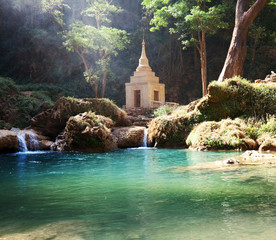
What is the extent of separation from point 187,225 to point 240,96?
37.2 feet

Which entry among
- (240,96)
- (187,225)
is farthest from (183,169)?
(240,96)

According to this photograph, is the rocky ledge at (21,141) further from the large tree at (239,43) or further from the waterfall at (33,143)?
the large tree at (239,43)

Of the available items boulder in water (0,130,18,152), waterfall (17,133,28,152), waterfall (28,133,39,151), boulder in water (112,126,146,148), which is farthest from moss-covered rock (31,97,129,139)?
boulder in water (112,126,146,148)

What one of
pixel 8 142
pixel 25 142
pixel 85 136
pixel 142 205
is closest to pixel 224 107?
pixel 85 136

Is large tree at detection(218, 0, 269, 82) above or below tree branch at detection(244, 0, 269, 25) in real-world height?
below

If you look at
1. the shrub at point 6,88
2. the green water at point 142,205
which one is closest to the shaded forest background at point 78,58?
the shrub at point 6,88

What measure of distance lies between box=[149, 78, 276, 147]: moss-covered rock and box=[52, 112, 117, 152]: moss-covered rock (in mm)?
2724

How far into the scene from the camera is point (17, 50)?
3584 centimetres

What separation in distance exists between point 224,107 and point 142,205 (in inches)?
410

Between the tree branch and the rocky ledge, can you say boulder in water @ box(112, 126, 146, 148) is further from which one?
the tree branch

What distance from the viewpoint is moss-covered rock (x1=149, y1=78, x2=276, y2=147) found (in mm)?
13398

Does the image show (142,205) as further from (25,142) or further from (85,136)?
(25,142)

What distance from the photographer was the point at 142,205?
412cm

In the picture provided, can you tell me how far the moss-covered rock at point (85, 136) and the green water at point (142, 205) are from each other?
600 centimetres
